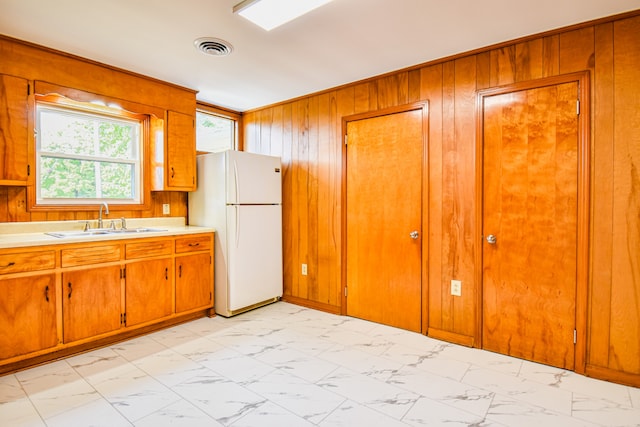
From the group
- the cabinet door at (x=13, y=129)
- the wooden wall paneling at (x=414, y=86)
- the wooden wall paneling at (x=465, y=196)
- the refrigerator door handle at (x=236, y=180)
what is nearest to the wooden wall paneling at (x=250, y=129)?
the refrigerator door handle at (x=236, y=180)

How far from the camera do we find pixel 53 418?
1.82m

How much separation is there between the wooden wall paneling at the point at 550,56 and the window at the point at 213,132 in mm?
3363

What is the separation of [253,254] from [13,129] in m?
2.19

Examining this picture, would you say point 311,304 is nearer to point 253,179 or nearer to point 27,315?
point 253,179

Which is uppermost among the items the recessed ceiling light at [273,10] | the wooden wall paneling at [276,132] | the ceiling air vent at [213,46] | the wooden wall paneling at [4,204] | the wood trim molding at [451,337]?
the ceiling air vent at [213,46]

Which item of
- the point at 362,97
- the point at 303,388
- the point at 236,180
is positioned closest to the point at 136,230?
the point at 236,180

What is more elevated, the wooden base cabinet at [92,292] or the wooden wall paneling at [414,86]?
the wooden wall paneling at [414,86]

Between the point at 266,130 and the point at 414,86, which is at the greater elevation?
the point at 414,86

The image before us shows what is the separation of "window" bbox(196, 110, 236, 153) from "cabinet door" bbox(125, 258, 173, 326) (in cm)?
161

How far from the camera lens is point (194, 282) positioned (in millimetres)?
3303

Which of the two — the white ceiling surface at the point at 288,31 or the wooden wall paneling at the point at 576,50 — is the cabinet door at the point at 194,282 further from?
the wooden wall paneling at the point at 576,50

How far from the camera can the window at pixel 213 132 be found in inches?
159

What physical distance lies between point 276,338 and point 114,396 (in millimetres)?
1241

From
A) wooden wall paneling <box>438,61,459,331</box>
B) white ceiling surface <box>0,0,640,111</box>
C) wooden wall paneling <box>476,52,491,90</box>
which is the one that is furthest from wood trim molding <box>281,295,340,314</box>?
wooden wall paneling <box>476,52,491,90</box>
